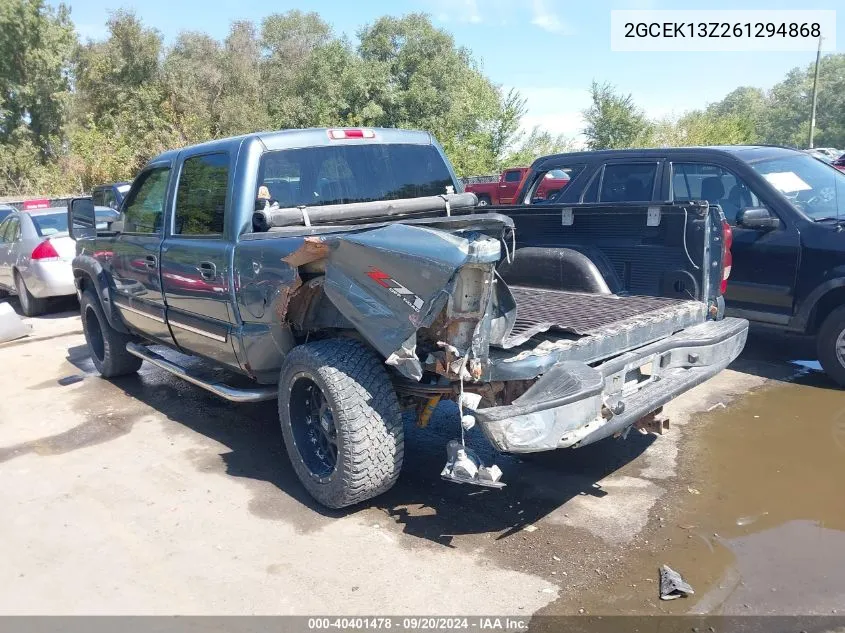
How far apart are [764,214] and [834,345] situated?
1187 mm

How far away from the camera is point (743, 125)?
32.6 m

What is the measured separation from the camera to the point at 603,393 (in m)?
3.43

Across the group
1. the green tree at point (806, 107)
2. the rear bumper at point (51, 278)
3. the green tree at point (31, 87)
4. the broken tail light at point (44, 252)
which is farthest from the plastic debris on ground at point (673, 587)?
the green tree at point (806, 107)

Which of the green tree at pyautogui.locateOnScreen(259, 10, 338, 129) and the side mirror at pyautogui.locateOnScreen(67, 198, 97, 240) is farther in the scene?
the green tree at pyautogui.locateOnScreen(259, 10, 338, 129)

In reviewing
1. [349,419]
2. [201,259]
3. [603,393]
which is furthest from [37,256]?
[603,393]

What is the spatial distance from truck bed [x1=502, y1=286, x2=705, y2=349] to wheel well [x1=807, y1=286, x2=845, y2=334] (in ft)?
6.30

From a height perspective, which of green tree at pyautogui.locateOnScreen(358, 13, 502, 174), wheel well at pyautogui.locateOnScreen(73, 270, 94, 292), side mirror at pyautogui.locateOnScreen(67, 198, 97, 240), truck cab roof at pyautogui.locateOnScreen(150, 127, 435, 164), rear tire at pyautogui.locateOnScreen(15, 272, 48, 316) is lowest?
rear tire at pyautogui.locateOnScreen(15, 272, 48, 316)

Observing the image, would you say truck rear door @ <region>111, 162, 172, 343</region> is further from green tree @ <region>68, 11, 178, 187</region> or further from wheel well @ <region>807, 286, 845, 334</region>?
green tree @ <region>68, 11, 178, 187</region>

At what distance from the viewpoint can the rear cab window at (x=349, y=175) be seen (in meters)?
4.46

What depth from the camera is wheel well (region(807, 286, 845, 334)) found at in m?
5.60

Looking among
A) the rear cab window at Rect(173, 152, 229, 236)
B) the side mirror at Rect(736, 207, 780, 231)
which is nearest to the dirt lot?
the side mirror at Rect(736, 207, 780, 231)

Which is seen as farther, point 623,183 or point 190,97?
point 190,97

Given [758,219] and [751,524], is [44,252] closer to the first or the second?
[758,219]

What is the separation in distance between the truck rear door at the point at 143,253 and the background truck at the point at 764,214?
105 inches
